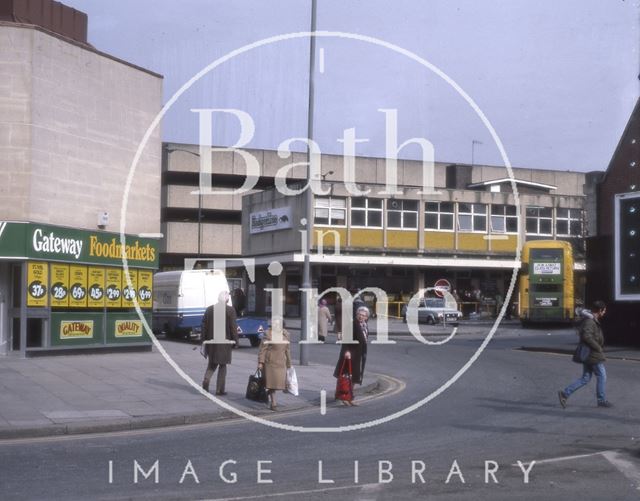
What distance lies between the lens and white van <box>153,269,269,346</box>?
31906mm

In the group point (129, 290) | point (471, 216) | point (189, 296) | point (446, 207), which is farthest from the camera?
point (471, 216)

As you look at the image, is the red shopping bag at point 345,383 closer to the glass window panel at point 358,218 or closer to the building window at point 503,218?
the glass window panel at point 358,218

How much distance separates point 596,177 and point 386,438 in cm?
2376

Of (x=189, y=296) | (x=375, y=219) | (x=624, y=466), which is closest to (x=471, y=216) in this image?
(x=375, y=219)

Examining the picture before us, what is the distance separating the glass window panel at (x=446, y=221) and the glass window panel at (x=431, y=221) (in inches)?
20.6

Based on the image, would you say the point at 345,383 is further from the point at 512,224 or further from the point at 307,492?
the point at 512,224

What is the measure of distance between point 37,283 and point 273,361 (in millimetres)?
9591

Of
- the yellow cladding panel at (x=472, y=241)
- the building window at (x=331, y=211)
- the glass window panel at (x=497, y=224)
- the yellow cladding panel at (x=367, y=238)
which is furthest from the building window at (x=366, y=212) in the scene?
the glass window panel at (x=497, y=224)

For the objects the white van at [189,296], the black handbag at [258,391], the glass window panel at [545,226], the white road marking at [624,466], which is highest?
the glass window panel at [545,226]

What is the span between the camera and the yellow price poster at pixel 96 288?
24547 mm

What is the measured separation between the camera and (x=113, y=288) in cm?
2542

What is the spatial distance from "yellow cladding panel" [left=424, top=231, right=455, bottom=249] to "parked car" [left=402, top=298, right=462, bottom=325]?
8360 millimetres

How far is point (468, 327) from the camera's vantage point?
152ft

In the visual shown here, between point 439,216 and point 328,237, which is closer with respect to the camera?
point 328,237
